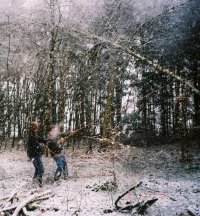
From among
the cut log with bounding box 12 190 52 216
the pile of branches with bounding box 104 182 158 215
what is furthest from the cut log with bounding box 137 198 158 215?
the cut log with bounding box 12 190 52 216

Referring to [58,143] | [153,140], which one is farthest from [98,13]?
[153,140]

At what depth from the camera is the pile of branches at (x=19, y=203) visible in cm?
714

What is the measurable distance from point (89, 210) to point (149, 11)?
9.78m

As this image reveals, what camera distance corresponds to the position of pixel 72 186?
9.39 m

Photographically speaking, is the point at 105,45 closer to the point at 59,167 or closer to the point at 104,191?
the point at 59,167

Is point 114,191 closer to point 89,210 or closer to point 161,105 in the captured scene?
point 89,210

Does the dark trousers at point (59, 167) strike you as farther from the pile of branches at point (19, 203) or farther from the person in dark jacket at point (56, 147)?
the pile of branches at point (19, 203)

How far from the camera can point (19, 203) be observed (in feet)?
24.2

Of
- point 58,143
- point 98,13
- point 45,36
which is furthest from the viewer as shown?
point 45,36

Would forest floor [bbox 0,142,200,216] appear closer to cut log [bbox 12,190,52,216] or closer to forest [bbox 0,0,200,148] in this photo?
cut log [bbox 12,190,52,216]

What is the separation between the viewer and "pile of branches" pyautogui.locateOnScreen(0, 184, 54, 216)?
7.14 meters

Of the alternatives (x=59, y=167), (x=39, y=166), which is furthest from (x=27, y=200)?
(x=59, y=167)

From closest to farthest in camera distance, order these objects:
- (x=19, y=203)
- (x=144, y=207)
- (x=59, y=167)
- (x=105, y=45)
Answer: (x=144, y=207) → (x=19, y=203) → (x=59, y=167) → (x=105, y=45)

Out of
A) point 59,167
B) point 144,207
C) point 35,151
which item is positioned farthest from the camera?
point 59,167
